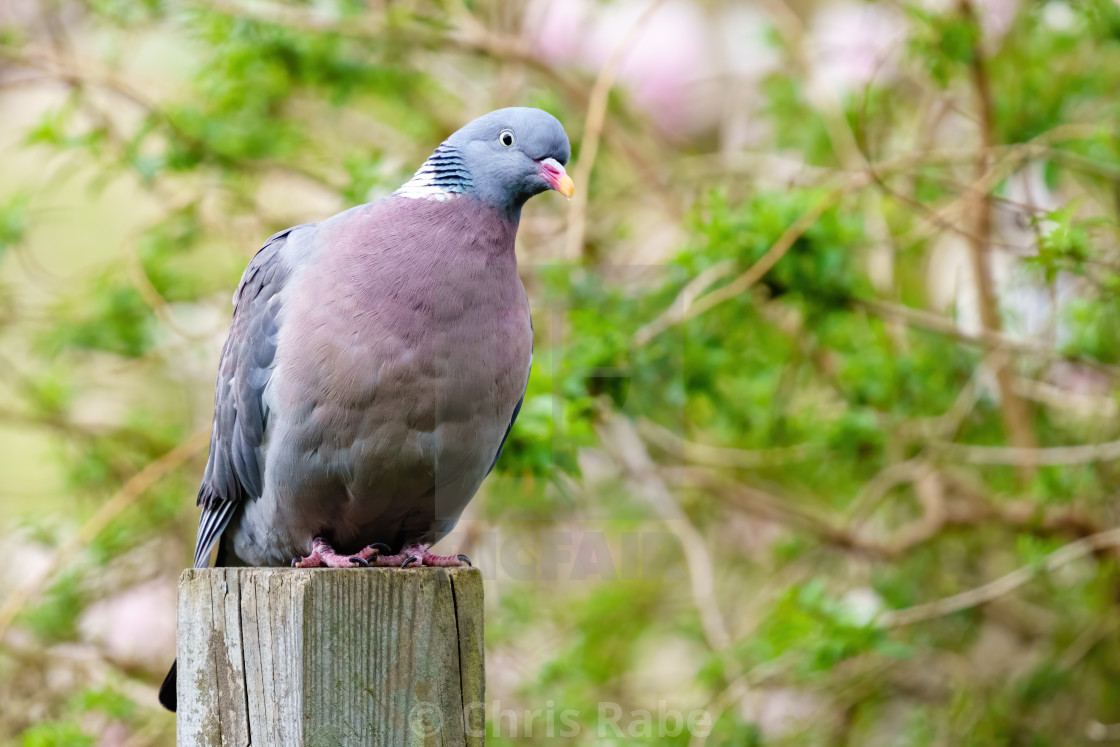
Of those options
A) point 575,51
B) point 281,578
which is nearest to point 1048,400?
point 575,51

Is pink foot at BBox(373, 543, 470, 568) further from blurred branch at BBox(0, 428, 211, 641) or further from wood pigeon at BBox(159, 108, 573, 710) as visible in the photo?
blurred branch at BBox(0, 428, 211, 641)

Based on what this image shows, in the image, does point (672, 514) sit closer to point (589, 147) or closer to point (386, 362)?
point (589, 147)

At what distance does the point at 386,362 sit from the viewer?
2078mm

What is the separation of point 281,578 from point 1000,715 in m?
3.18

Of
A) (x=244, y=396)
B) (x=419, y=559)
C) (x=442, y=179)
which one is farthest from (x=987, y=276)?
(x=244, y=396)

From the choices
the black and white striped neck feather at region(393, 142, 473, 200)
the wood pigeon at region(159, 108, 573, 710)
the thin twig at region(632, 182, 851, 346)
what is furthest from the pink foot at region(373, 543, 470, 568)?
the thin twig at region(632, 182, 851, 346)

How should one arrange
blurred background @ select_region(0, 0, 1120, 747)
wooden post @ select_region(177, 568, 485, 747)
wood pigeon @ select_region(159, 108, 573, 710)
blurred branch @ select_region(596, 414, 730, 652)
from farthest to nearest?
blurred branch @ select_region(596, 414, 730, 652) < blurred background @ select_region(0, 0, 1120, 747) < wood pigeon @ select_region(159, 108, 573, 710) < wooden post @ select_region(177, 568, 485, 747)

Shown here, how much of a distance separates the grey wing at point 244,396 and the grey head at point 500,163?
363mm

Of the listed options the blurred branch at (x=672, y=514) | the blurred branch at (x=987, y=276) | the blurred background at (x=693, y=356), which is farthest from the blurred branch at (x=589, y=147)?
the blurred branch at (x=987, y=276)

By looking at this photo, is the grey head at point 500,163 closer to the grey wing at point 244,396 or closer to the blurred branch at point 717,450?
the grey wing at point 244,396

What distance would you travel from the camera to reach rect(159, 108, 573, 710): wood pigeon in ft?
6.93

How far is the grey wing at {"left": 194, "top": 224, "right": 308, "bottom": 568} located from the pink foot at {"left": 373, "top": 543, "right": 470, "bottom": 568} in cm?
36

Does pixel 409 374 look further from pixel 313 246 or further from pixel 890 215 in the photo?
pixel 890 215

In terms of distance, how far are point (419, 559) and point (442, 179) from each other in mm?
804
